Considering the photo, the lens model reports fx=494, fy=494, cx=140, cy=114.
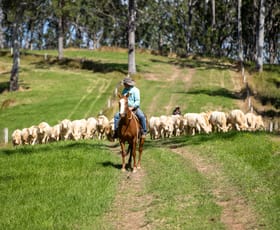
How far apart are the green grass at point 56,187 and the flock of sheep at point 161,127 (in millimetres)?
5861

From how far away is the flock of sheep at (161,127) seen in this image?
21859mm

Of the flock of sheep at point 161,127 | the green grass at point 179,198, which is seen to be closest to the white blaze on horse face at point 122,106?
the green grass at point 179,198

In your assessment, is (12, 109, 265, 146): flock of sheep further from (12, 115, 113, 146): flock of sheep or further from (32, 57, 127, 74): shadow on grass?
(32, 57, 127, 74): shadow on grass

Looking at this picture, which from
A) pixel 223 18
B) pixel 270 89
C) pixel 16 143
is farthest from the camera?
pixel 223 18

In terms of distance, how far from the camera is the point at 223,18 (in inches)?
3194

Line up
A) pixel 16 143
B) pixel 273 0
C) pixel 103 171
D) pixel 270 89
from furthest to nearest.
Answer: pixel 273 0 < pixel 270 89 < pixel 16 143 < pixel 103 171

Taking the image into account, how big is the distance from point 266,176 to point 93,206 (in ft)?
14.5

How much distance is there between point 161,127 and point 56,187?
11.8 m

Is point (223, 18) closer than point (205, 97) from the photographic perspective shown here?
No

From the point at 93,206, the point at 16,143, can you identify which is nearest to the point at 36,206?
the point at 93,206

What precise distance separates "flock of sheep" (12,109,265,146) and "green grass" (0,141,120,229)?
5.86 m

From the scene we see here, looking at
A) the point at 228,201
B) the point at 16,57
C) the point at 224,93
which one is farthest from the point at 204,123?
the point at 16,57

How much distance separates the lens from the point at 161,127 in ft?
75.1

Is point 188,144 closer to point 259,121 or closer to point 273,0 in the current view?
point 259,121
